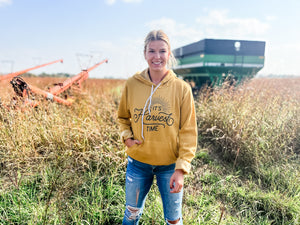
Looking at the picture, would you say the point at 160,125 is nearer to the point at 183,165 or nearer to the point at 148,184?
the point at 183,165

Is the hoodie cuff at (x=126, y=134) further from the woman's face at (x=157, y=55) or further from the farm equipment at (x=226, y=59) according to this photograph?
the farm equipment at (x=226, y=59)

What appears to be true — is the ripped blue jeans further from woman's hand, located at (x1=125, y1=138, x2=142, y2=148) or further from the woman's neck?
the woman's neck

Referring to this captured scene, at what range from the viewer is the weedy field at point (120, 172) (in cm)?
218

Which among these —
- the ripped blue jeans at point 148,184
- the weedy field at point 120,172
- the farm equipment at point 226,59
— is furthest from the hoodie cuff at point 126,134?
the farm equipment at point 226,59

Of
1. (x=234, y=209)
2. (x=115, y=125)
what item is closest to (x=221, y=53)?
(x=115, y=125)

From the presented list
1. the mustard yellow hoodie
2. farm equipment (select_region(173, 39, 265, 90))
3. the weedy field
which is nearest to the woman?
the mustard yellow hoodie

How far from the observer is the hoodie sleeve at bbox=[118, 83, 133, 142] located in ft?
5.12

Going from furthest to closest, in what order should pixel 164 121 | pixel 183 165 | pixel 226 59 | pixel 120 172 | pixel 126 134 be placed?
1. pixel 226 59
2. pixel 120 172
3. pixel 126 134
4. pixel 164 121
5. pixel 183 165

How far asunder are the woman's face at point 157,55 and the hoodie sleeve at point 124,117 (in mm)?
258

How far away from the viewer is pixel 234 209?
2.45 meters

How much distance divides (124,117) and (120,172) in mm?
1261

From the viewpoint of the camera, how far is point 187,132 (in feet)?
4.59

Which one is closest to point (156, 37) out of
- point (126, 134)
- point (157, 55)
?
point (157, 55)

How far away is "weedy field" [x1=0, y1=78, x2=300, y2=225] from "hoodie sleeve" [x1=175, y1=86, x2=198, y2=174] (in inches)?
30.4
